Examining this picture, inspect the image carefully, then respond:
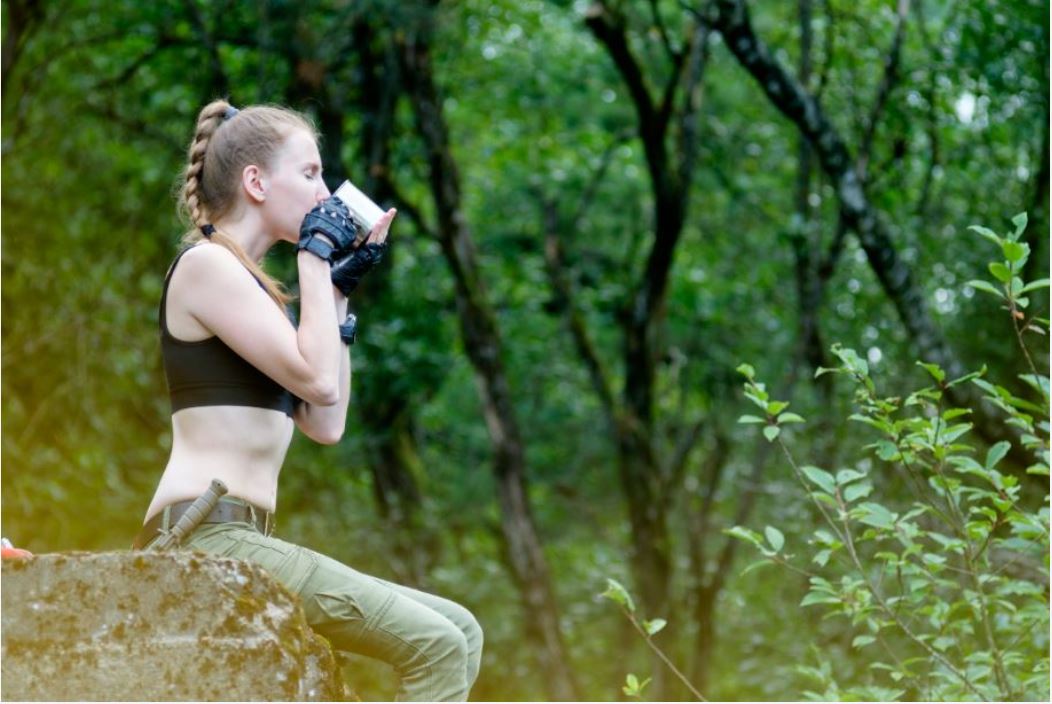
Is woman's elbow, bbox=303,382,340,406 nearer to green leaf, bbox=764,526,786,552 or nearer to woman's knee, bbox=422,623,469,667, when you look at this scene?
woman's knee, bbox=422,623,469,667

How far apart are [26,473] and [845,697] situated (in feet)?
24.0

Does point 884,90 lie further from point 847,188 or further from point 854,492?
point 854,492

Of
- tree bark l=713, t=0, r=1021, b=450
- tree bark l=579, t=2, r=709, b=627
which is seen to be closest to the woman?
tree bark l=713, t=0, r=1021, b=450

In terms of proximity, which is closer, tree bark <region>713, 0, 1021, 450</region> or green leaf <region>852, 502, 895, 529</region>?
green leaf <region>852, 502, 895, 529</region>

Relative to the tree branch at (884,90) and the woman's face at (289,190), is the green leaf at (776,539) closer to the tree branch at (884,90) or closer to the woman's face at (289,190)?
the woman's face at (289,190)

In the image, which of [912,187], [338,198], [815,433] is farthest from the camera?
[912,187]

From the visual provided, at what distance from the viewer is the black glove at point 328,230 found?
3312 mm

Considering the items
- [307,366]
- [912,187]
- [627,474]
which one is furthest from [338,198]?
[912,187]

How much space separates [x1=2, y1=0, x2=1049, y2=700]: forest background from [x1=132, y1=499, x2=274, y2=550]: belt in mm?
5079

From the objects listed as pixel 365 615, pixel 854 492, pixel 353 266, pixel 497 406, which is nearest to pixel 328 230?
pixel 353 266

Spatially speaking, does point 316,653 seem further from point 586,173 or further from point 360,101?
point 586,173

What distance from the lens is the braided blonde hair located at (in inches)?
135

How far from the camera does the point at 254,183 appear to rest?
3439 mm

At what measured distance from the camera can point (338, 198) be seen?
343cm
